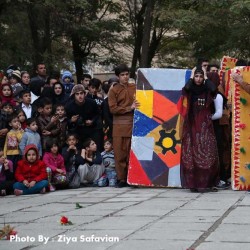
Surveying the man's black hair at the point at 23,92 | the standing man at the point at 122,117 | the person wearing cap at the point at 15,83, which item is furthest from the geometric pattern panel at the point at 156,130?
the person wearing cap at the point at 15,83

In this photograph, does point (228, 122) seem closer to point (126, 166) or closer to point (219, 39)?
point (126, 166)

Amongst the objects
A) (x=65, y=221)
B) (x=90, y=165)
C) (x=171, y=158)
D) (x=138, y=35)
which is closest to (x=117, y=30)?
(x=138, y=35)

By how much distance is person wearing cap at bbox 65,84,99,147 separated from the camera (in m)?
12.3

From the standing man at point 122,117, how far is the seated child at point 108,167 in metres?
0.28

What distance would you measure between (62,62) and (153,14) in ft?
15.9

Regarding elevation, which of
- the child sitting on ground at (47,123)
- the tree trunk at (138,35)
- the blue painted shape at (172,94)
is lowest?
the child sitting on ground at (47,123)

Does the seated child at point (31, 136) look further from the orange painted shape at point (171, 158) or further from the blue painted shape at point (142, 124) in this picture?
the orange painted shape at point (171, 158)

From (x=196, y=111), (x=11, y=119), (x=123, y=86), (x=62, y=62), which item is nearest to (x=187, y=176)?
(x=196, y=111)

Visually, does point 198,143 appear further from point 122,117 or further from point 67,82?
point 67,82

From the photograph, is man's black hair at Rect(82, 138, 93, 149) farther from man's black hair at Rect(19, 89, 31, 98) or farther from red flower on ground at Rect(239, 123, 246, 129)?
red flower on ground at Rect(239, 123, 246, 129)

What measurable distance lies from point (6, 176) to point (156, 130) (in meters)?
2.32

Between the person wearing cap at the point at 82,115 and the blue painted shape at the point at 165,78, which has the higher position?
the blue painted shape at the point at 165,78

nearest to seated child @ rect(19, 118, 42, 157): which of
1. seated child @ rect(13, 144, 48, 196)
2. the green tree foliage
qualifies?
seated child @ rect(13, 144, 48, 196)

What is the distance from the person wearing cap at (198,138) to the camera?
35.0 feet
